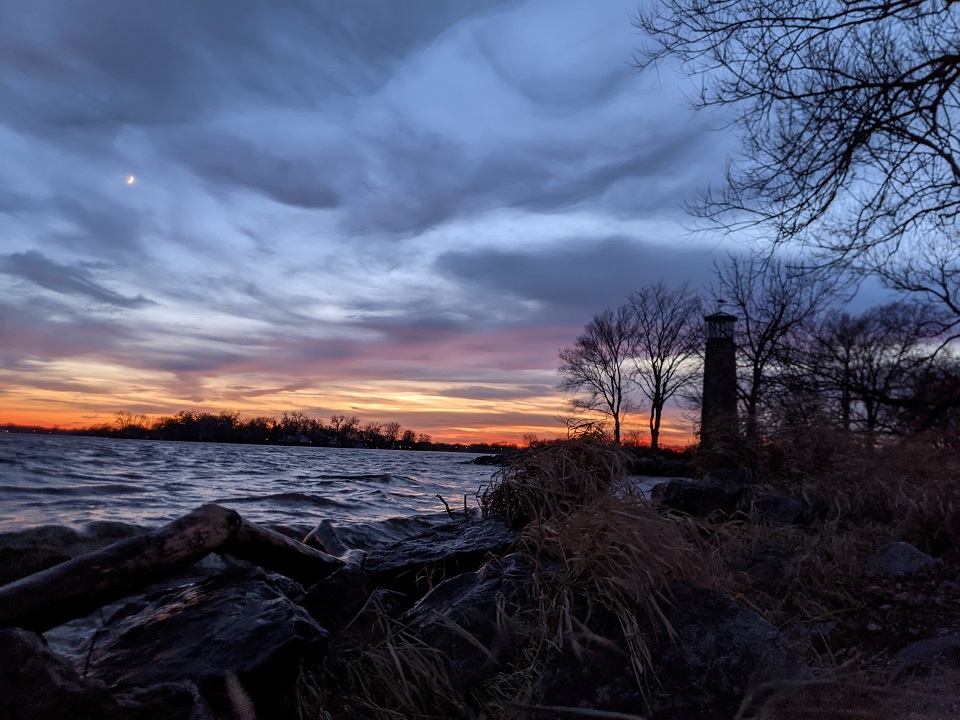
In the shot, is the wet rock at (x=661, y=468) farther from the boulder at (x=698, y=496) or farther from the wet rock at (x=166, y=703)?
the wet rock at (x=166, y=703)

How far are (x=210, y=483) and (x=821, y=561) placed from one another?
10.9 meters

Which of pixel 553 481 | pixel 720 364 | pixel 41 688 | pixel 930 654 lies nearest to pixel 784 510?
pixel 553 481

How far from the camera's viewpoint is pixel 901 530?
5.55 meters

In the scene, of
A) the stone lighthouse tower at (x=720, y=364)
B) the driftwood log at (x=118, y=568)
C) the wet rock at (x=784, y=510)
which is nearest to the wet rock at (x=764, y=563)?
the wet rock at (x=784, y=510)

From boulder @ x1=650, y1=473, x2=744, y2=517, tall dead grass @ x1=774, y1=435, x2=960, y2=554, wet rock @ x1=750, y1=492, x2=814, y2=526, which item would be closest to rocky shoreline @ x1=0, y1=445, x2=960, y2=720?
tall dead grass @ x1=774, y1=435, x2=960, y2=554

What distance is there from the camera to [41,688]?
6.44ft

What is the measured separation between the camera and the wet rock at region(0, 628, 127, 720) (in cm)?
193

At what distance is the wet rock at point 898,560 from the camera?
441 cm

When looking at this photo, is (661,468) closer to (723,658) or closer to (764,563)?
(764,563)

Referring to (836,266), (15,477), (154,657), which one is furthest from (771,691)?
(15,477)

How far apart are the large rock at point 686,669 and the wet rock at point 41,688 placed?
4.92 ft

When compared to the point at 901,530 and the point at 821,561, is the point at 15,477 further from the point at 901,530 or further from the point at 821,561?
the point at 901,530

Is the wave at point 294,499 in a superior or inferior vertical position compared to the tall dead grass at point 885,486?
inferior

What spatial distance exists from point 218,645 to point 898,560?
4.75 m
